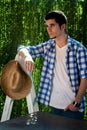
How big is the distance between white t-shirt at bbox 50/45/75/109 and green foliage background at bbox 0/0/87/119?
1.50 m

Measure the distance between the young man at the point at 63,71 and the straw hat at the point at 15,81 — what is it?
0.14m

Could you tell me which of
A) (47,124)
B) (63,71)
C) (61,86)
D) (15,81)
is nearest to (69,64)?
(63,71)

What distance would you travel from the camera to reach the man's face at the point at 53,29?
9.25 ft

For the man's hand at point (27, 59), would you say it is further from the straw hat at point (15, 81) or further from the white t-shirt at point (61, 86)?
the white t-shirt at point (61, 86)

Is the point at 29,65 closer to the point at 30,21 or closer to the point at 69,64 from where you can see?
the point at 69,64

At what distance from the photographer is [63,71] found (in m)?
2.87

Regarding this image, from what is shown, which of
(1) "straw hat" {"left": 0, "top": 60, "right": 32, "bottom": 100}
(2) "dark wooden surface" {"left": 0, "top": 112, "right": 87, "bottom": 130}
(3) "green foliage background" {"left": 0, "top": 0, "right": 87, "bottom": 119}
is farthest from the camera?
(3) "green foliage background" {"left": 0, "top": 0, "right": 87, "bottom": 119}

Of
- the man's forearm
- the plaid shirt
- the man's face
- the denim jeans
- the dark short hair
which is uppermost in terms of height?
the dark short hair

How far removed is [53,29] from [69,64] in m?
0.29

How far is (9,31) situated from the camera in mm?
4367

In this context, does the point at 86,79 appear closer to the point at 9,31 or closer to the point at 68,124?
the point at 68,124

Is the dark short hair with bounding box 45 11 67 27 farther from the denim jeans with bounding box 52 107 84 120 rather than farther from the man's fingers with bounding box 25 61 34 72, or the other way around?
the denim jeans with bounding box 52 107 84 120

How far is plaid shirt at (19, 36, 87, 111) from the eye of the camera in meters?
2.80

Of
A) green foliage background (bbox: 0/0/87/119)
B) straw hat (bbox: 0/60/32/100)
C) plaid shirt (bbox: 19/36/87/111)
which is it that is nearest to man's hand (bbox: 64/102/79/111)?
plaid shirt (bbox: 19/36/87/111)
